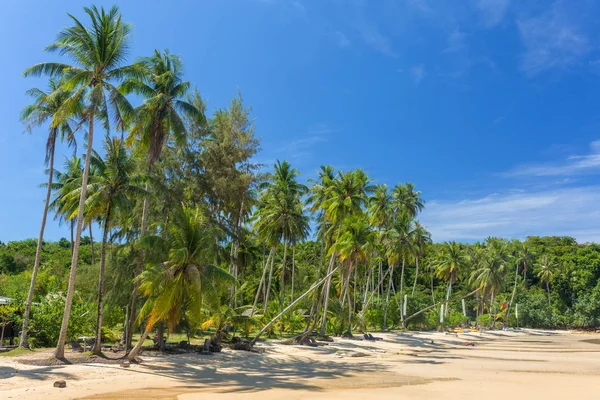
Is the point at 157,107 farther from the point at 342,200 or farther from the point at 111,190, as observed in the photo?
the point at 342,200

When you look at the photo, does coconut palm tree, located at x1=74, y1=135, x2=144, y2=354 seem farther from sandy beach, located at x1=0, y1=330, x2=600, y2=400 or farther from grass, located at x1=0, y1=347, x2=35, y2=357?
sandy beach, located at x1=0, y1=330, x2=600, y2=400

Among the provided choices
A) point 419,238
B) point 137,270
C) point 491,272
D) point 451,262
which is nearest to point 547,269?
point 491,272

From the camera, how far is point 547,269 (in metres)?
75.9

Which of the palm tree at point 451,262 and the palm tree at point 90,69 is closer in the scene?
the palm tree at point 90,69

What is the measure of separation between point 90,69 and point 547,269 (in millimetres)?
79543

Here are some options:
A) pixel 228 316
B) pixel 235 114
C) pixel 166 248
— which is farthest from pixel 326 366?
pixel 235 114

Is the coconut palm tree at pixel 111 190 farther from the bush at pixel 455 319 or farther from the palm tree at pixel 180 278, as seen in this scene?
the bush at pixel 455 319

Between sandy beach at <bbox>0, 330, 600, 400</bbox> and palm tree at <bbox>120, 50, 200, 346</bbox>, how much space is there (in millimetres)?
5082

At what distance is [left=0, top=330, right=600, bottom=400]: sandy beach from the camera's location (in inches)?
537

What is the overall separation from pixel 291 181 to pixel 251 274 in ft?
67.3

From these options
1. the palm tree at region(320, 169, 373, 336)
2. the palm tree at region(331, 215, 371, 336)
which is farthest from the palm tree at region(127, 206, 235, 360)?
the palm tree at region(320, 169, 373, 336)

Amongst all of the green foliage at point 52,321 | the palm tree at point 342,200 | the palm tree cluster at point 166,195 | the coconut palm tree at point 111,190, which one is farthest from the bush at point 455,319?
the coconut palm tree at point 111,190

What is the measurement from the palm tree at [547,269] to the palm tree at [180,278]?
73.0 metres

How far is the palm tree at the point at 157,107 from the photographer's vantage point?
69.8ft
